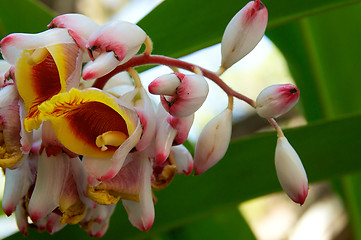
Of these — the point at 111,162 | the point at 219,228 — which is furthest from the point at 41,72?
the point at 219,228

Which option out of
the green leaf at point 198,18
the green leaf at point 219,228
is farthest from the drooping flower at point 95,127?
the green leaf at point 219,228

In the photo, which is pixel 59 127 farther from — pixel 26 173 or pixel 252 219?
pixel 252 219

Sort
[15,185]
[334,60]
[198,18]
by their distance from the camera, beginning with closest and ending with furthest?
[15,185], [198,18], [334,60]

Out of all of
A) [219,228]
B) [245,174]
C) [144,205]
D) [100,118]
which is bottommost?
[219,228]

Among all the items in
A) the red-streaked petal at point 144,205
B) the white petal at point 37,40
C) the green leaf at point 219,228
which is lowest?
the green leaf at point 219,228

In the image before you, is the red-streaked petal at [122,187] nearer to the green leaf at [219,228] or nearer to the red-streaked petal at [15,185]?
the red-streaked petal at [15,185]

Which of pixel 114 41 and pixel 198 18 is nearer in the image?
pixel 114 41

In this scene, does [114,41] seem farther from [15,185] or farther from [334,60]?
[334,60]
